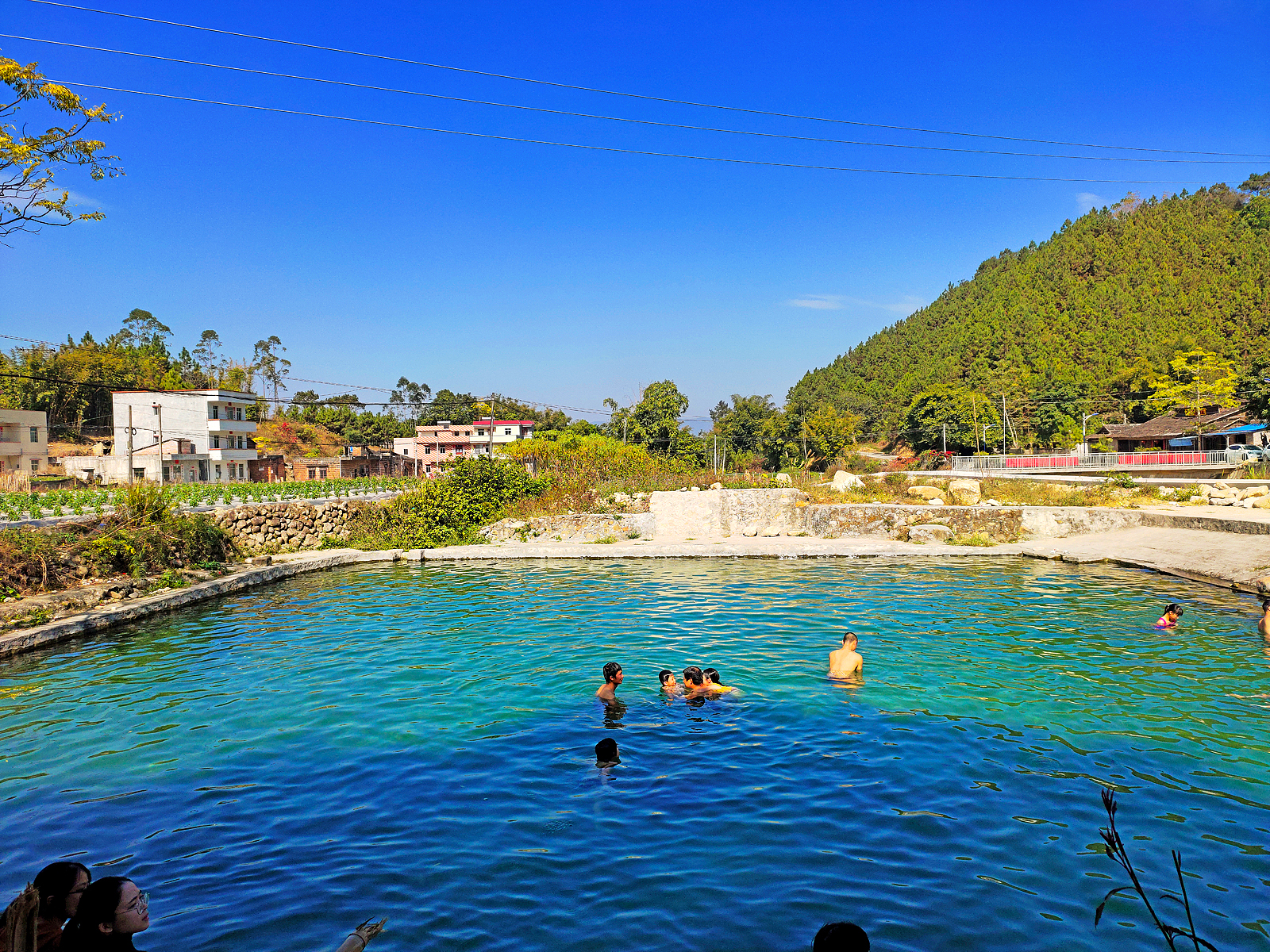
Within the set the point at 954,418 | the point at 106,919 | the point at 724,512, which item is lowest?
the point at 106,919

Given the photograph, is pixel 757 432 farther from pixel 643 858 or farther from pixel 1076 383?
pixel 643 858

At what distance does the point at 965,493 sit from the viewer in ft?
83.8

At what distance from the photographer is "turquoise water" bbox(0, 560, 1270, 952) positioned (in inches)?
199

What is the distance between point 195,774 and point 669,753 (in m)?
4.55

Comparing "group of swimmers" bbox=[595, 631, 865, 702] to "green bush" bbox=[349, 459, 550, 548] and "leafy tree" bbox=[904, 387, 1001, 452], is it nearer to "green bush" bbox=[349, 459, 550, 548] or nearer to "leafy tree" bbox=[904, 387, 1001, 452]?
"green bush" bbox=[349, 459, 550, 548]

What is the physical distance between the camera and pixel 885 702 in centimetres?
909

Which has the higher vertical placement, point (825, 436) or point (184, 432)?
point (184, 432)

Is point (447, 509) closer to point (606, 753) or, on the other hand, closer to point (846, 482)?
point (846, 482)

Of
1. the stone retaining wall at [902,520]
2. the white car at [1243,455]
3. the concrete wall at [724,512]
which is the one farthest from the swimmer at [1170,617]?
the white car at [1243,455]

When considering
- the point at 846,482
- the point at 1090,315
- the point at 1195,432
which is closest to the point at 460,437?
the point at 846,482

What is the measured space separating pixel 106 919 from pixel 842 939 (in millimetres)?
3336

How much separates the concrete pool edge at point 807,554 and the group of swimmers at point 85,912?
11.7 metres

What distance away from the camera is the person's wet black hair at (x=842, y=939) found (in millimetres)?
3252

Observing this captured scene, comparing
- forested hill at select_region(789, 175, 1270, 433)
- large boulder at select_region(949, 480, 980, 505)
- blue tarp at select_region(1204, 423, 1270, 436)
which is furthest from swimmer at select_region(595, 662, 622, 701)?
forested hill at select_region(789, 175, 1270, 433)
